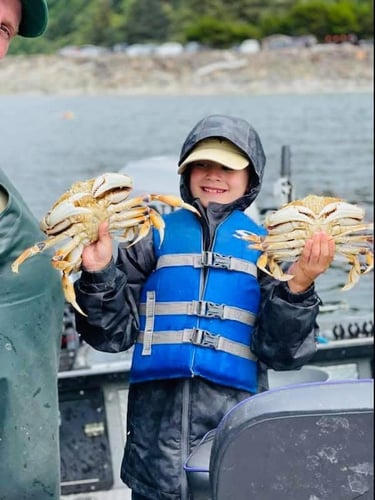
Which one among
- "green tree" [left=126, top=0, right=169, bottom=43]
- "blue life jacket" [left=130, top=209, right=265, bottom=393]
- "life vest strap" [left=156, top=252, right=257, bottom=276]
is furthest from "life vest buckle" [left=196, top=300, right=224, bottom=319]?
"green tree" [left=126, top=0, right=169, bottom=43]

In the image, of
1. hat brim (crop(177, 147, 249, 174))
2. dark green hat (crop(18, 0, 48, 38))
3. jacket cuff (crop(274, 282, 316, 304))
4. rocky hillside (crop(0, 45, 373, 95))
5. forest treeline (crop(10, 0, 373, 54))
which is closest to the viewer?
dark green hat (crop(18, 0, 48, 38))

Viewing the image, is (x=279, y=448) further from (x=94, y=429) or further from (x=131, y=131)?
(x=131, y=131)

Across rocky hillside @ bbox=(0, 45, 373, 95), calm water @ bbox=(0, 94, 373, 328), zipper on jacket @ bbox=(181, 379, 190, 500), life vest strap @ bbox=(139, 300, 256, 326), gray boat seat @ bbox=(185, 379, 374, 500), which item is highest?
rocky hillside @ bbox=(0, 45, 373, 95)

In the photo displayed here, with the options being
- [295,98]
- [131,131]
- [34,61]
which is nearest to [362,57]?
[295,98]

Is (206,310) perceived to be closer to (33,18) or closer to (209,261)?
(209,261)

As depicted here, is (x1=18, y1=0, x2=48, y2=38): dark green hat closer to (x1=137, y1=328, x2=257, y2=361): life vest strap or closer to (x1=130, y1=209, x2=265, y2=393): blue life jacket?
Answer: (x1=130, y1=209, x2=265, y2=393): blue life jacket

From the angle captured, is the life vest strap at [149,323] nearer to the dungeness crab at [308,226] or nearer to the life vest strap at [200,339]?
the life vest strap at [200,339]

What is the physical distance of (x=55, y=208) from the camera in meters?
2.52

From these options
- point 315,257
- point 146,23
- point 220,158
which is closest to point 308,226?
point 315,257

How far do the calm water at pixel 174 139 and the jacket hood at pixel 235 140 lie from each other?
147 inches

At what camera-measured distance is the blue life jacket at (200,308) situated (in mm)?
2902

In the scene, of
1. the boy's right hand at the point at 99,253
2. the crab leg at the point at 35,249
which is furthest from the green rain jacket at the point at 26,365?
the boy's right hand at the point at 99,253

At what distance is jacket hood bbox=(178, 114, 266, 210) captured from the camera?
2936 millimetres

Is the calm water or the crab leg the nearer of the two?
the crab leg
